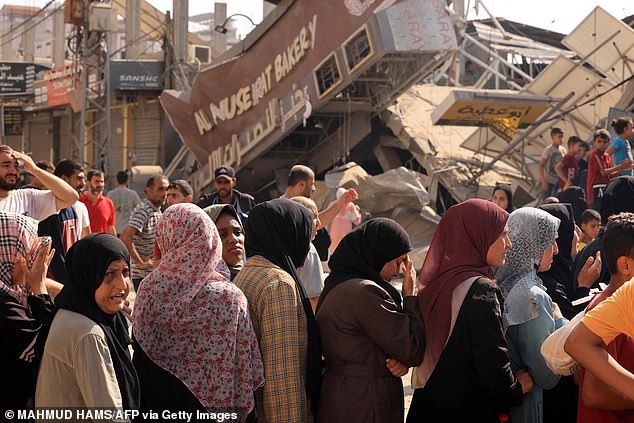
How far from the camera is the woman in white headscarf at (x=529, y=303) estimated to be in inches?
185

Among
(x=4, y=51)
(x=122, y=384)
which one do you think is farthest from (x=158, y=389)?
(x=4, y=51)

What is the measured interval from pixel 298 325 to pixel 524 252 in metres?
1.17

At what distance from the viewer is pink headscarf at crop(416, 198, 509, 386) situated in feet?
15.1

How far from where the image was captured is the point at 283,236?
4.87 meters

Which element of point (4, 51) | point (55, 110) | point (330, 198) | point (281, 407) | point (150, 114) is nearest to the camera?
point (281, 407)

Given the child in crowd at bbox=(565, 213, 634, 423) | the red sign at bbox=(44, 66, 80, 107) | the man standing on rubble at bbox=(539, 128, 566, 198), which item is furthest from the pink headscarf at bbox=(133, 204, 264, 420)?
the red sign at bbox=(44, 66, 80, 107)

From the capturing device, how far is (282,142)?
20.0 meters

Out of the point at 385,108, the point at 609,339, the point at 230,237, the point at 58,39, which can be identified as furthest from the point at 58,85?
the point at 609,339

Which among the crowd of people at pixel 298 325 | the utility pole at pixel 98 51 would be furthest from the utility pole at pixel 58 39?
the crowd of people at pixel 298 325

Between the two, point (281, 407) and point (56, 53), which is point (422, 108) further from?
point (56, 53)

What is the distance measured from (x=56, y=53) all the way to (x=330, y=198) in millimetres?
39902

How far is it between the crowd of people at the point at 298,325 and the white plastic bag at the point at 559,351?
0.33ft

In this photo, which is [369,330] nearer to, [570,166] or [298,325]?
[298,325]

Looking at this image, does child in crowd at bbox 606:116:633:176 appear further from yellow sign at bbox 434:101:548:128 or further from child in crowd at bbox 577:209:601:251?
yellow sign at bbox 434:101:548:128
